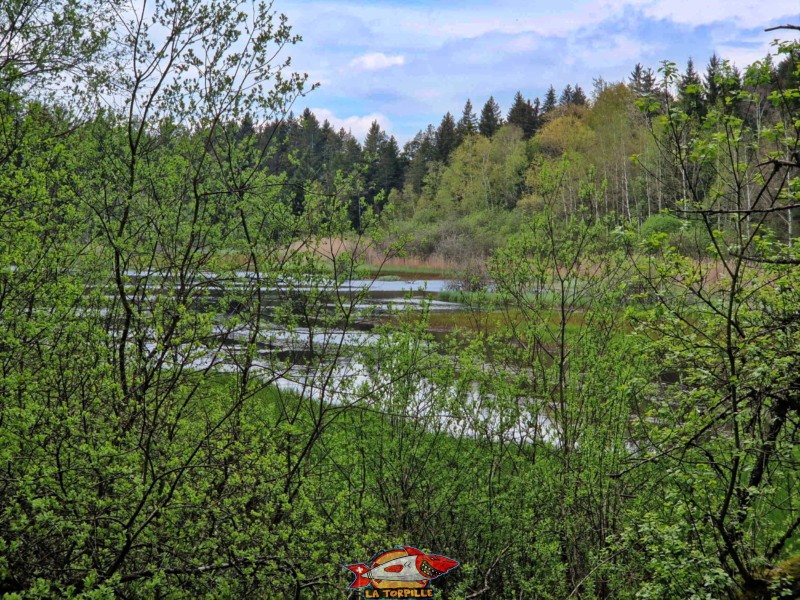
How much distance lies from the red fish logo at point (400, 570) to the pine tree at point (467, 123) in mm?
69629

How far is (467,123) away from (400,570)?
74901 millimetres

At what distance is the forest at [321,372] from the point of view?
348 cm

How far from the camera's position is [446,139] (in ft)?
235

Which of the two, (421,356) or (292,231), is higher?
(292,231)

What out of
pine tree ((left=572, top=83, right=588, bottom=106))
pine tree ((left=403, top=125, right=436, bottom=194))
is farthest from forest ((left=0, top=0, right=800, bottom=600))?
pine tree ((left=572, top=83, right=588, bottom=106))

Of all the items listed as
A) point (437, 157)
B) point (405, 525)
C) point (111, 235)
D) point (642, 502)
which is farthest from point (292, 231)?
point (437, 157)

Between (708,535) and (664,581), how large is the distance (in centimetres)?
70

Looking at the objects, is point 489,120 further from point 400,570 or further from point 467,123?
point 400,570

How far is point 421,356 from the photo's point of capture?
206 inches

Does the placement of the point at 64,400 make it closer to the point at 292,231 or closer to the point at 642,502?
the point at 292,231

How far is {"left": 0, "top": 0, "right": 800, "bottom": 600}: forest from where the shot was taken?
11.4ft

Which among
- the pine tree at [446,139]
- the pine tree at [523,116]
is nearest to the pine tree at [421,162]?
the pine tree at [446,139]

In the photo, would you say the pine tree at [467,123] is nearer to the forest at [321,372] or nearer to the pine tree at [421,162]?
the pine tree at [421,162]

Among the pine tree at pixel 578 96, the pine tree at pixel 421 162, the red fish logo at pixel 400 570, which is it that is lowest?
the red fish logo at pixel 400 570
